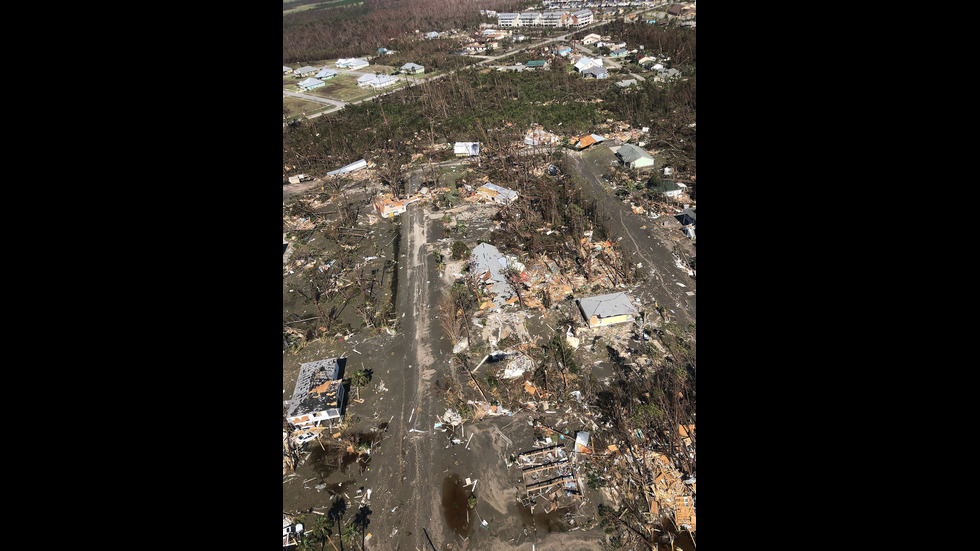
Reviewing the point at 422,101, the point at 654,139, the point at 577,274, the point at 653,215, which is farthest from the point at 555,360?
the point at 422,101

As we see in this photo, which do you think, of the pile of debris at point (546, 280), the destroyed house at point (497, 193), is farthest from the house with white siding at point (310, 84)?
the pile of debris at point (546, 280)

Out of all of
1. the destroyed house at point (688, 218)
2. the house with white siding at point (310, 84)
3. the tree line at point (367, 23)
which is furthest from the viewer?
the tree line at point (367, 23)

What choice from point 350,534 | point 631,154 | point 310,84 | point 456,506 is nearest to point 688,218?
point 631,154

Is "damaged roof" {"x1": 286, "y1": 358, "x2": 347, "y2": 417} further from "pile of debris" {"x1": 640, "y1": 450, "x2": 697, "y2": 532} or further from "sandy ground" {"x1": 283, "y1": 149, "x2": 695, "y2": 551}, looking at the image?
"pile of debris" {"x1": 640, "y1": 450, "x2": 697, "y2": 532}

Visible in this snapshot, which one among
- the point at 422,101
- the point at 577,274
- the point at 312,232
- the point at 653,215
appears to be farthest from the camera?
the point at 422,101

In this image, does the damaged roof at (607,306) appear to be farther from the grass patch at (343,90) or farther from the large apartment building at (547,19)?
the large apartment building at (547,19)
